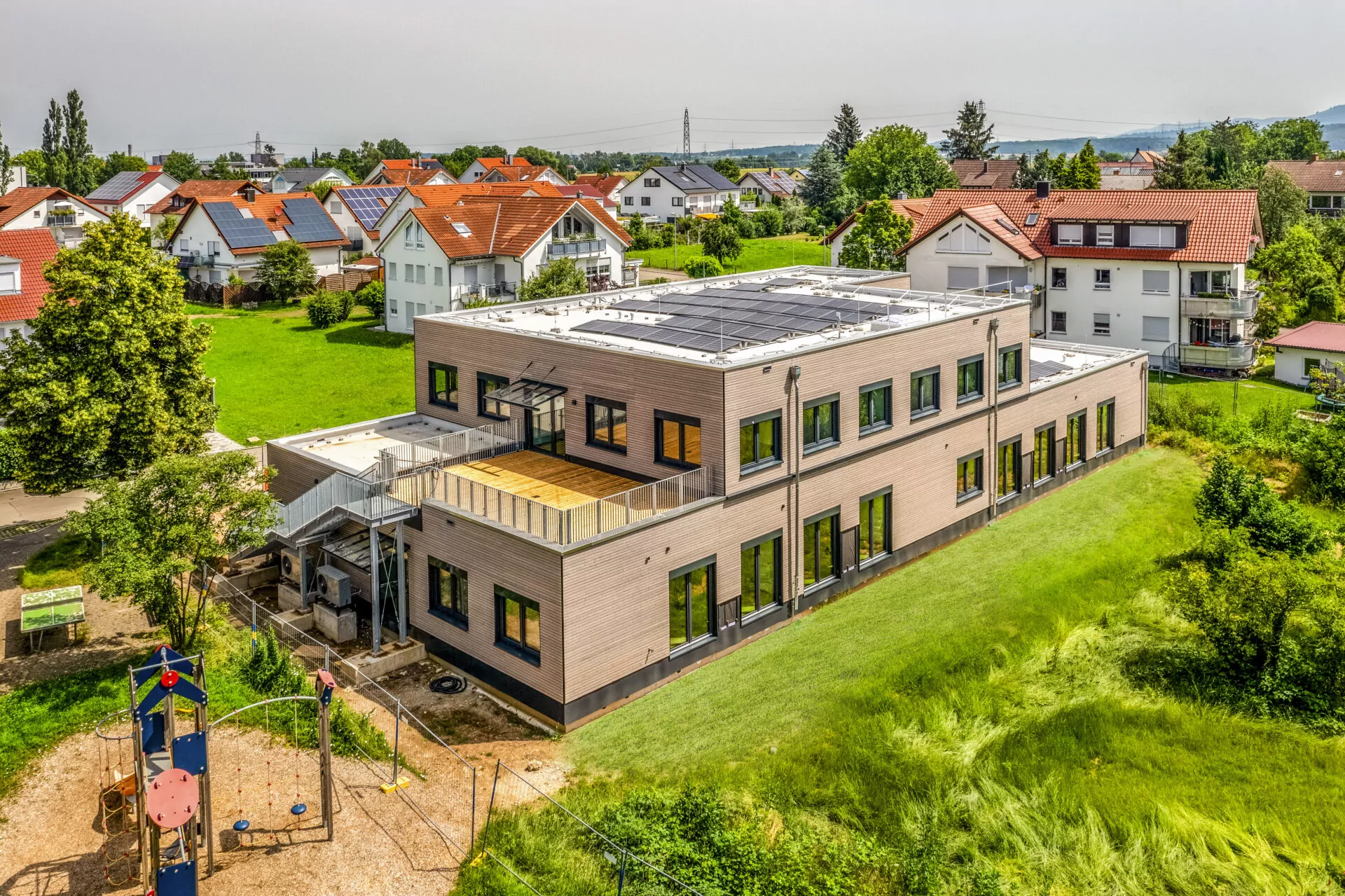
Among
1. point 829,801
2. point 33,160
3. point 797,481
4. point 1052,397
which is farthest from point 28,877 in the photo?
point 33,160

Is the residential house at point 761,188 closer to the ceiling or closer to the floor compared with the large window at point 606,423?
closer to the ceiling

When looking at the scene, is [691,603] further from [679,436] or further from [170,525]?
[170,525]

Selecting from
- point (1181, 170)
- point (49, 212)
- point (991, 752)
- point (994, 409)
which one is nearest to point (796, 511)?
point (991, 752)

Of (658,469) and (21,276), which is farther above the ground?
(21,276)

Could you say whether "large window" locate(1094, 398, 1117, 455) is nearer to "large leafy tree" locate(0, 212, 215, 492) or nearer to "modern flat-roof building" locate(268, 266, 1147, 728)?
"modern flat-roof building" locate(268, 266, 1147, 728)

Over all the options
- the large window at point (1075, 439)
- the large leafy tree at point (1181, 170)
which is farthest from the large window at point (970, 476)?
the large leafy tree at point (1181, 170)

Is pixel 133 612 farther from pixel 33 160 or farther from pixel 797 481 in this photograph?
pixel 33 160

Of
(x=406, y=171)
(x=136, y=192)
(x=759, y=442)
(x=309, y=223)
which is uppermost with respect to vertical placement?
(x=406, y=171)

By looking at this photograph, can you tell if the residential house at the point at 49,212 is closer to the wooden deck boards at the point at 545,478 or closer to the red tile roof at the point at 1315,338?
the wooden deck boards at the point at 545,478
